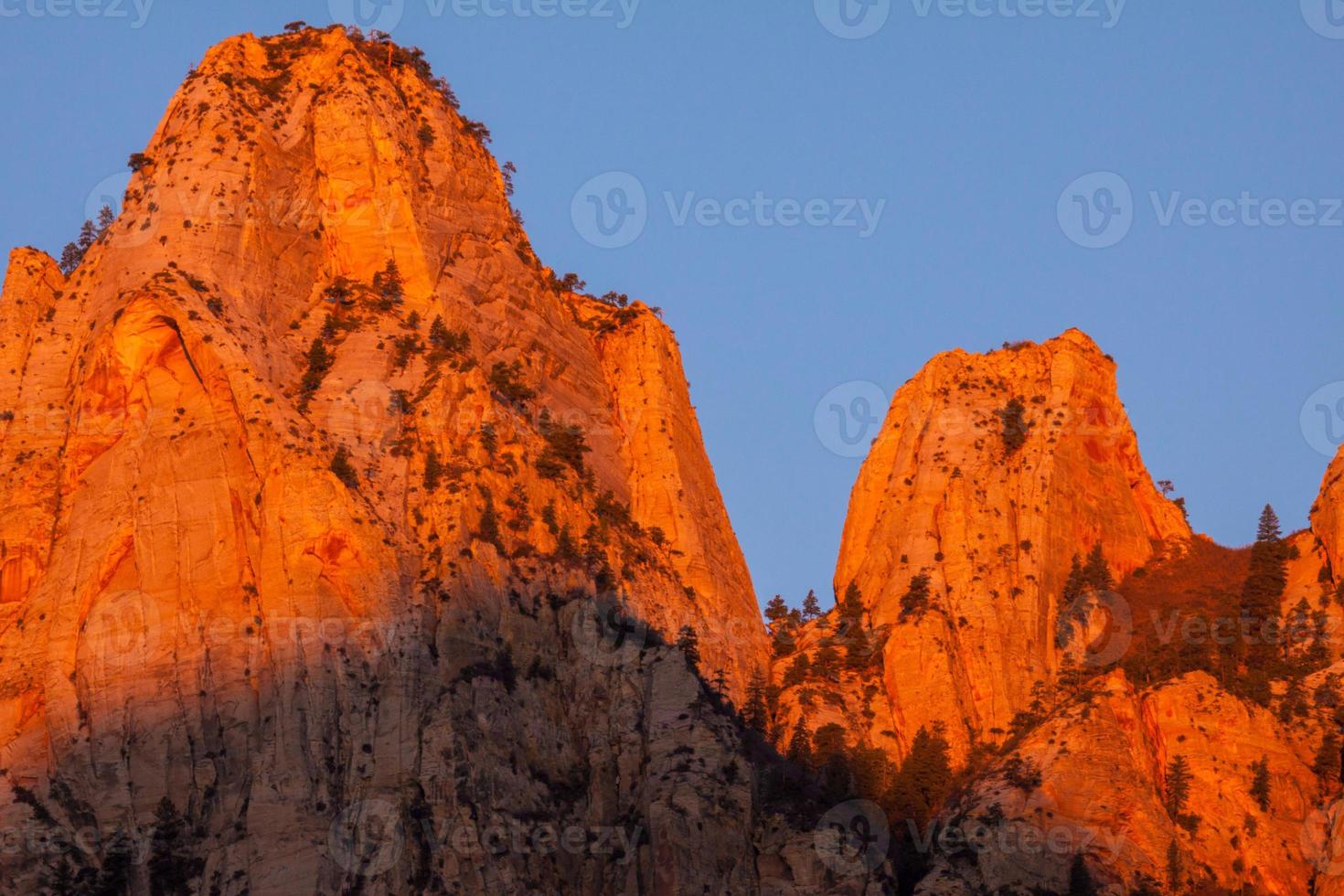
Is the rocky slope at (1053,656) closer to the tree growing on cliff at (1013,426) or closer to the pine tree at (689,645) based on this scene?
the tree growing on cliff at (1013,426)

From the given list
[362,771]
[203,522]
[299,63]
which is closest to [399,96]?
[299,63]

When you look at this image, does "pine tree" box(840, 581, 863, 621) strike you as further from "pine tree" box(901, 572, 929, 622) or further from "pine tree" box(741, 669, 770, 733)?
"pine tree" box(741, 669, 770, 733)

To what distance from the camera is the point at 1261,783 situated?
4505 inches

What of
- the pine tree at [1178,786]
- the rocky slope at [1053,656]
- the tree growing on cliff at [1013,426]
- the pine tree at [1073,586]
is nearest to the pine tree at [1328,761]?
the rocky slope at [1053,656]

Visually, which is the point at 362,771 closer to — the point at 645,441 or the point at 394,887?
the point at 394,887

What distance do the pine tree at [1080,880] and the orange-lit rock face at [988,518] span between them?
40.4ft

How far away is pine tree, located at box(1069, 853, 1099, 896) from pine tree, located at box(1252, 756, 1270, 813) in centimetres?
863

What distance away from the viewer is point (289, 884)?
101m

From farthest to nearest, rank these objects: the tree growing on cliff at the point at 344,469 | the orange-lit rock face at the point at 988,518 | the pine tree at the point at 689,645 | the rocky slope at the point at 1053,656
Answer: the orange-lit rock face at the point at 988,518 < the pine tree at the point at 689,645 < the rocky slope at the point at 1053,656 < the tree growing on cliff at the point at 344,469

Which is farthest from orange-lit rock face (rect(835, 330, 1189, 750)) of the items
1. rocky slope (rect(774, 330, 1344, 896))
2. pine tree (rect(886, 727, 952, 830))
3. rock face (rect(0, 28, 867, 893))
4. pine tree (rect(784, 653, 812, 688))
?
rock face (rect(0, 28, 867, 893))

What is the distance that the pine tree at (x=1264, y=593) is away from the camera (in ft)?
400

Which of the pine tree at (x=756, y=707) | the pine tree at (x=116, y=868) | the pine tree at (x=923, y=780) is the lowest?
the pine tree at (x=116, y=868)

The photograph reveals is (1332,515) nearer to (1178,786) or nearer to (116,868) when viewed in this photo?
(1178,786)

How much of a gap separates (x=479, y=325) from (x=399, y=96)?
46.1 feet
